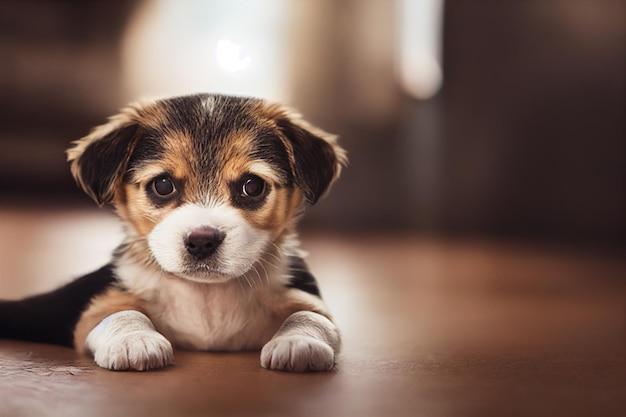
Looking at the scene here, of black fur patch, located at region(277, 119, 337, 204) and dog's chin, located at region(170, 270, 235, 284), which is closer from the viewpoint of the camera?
dog's chin, located at region(170, 270, 235, 284)

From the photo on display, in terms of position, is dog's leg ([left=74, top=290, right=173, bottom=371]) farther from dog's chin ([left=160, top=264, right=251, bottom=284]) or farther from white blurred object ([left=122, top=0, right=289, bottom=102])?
white blurred object ([left=122, top=0, right=289, bottom=102])

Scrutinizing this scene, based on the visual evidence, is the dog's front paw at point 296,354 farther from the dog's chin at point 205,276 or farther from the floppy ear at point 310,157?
the floppy ear at point 310,157

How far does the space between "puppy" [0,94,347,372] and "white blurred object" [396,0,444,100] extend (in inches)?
64.1

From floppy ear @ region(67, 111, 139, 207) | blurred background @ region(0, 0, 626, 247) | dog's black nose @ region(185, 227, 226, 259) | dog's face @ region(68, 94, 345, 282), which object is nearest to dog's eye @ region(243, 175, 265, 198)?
dog's face @ region(68, 94, 345, 282)

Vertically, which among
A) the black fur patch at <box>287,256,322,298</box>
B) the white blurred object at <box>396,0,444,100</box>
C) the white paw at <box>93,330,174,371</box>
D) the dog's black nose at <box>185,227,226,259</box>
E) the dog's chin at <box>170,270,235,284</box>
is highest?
the white blurred object at <box>396,0,444,100</box>

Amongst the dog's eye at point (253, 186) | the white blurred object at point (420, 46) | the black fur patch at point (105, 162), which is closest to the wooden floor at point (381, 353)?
the black fur patch at point (105, 162)

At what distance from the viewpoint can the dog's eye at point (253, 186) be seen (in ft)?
4.93

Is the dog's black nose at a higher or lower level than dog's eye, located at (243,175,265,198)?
lower

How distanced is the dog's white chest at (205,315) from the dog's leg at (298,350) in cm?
9

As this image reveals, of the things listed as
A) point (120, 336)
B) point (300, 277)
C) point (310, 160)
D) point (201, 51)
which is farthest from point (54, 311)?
point (201, 51)

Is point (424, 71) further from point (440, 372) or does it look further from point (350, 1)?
point (440, 372)

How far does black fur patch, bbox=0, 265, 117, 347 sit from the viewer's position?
1.57 m

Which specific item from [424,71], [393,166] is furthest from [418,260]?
[424,71]

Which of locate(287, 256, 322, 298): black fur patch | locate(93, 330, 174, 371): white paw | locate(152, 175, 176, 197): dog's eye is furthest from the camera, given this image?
locate(287, 256, 322, 298): black fur patch
